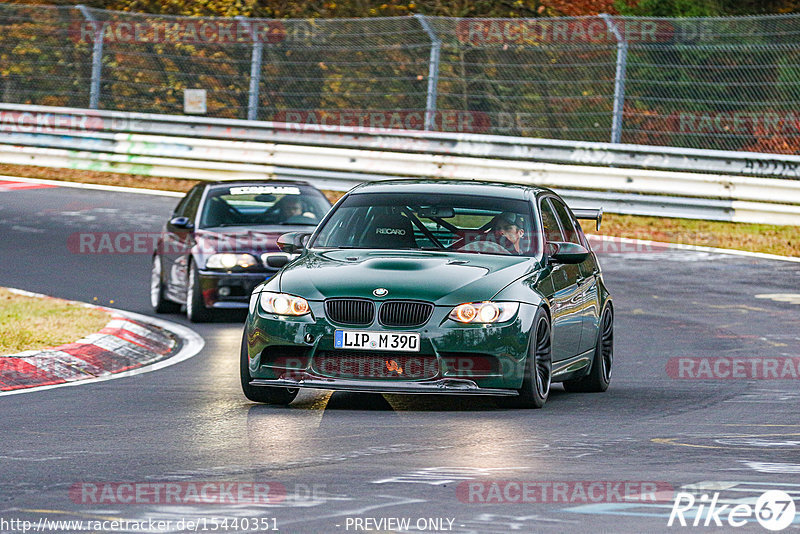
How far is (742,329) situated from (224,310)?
5.09 metres

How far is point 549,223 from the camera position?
11305 millimetres

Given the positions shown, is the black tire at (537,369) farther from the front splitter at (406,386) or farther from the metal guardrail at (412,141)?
the metal guardrail at (412,141)

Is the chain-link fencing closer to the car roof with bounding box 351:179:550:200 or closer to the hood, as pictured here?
the car roof with bounding box 351:179:550:200

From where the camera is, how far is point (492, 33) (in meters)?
26.4

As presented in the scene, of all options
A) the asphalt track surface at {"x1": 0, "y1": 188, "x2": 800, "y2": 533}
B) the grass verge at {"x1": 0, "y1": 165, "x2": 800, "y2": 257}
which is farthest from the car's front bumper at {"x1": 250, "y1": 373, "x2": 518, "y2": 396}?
the grass verge at {"x1": 0, "y1": 165, "x2": 800, "y2": 257}

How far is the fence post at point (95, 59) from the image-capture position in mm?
28375

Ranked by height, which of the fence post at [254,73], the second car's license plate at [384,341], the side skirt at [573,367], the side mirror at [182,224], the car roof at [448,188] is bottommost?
the side skirt at [573,367]

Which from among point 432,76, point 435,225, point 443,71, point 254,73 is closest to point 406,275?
point 435,225

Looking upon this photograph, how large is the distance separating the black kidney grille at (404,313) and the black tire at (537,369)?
27.0 inches

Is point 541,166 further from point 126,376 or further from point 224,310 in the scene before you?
point 126,376

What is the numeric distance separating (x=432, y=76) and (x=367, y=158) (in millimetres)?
1704

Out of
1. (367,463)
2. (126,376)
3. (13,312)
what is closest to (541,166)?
(13,312)

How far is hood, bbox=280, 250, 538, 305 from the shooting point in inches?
377

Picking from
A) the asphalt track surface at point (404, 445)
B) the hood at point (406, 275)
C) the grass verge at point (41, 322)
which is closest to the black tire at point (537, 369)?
the asphalt track surface at point (404, 445)
